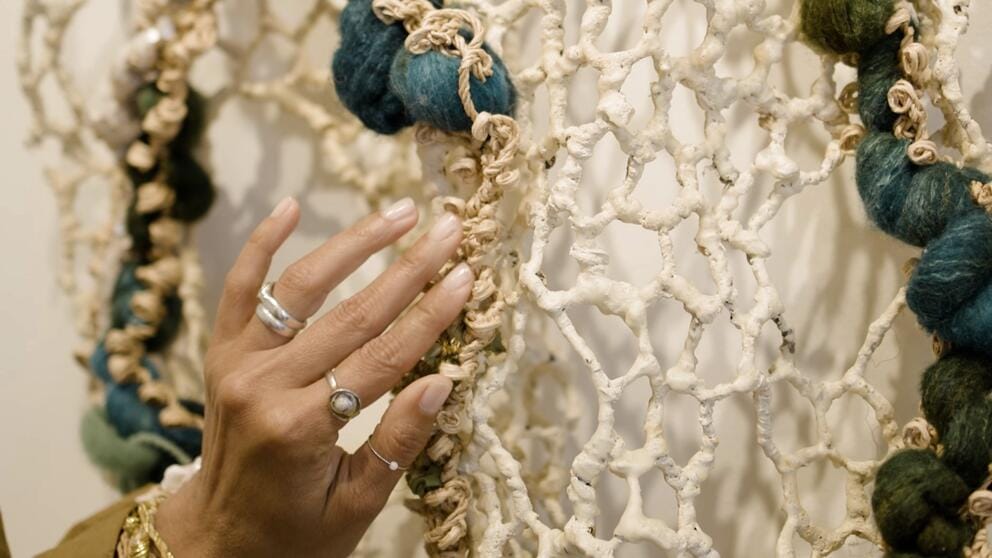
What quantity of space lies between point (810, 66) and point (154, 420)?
74cm

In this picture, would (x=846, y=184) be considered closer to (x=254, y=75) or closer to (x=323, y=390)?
(x=323, y=390)

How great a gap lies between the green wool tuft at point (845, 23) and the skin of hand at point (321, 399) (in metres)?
0.29

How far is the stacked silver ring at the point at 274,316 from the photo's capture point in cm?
75

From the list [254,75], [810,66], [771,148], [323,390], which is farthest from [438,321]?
[254,75]

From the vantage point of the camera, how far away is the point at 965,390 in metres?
0.60

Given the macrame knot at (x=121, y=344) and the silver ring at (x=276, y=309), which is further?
the macrame knot at (x=121, y=344)

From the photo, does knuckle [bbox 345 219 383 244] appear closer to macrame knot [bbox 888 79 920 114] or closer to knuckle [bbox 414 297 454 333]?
knuckle [bbox 414 297 454 333]

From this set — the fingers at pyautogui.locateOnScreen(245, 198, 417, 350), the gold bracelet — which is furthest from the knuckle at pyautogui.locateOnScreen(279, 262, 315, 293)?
the gold bracelet

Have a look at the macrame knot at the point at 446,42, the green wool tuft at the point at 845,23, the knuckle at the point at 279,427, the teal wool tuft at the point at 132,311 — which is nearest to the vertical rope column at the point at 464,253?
the macrame knot at the point at 446,42

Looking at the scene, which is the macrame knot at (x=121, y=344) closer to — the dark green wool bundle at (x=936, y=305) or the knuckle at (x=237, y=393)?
the knuckle at (x=237, y=393)

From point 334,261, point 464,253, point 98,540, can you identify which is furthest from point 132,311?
point 464,253

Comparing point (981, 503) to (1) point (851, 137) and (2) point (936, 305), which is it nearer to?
(2) point (936, 305)

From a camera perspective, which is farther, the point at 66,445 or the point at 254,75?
the point at 66,445

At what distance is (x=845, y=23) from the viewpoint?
63 cm
